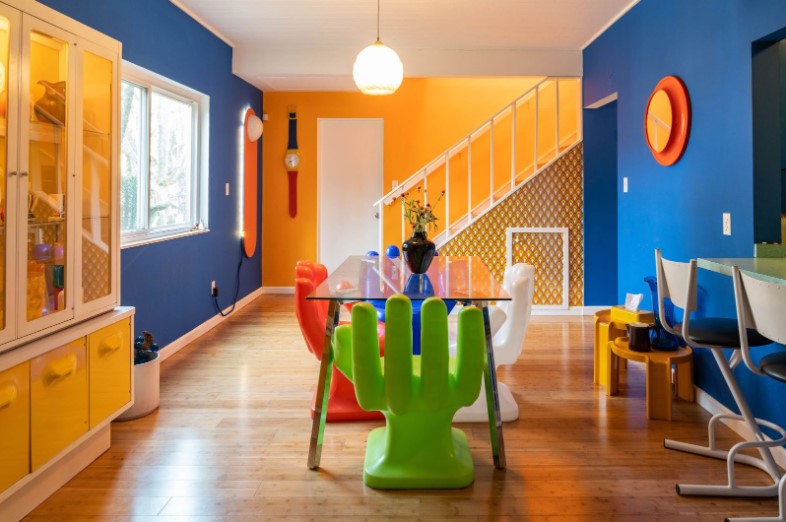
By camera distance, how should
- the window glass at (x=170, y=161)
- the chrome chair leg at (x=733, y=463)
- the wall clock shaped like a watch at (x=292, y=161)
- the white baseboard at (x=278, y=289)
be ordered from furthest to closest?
1. the white baseboard at (x=278, y=289)
2. the wall clock shaped like a watch at (x=292, y=161)
3. the window glass at (x=170, y=161)
4. the chrome chair leg at (x=733, y=463)

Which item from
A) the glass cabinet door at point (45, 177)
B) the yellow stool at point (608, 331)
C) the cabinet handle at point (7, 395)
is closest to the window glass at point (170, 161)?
the glass cabinet door at point (45, 177)

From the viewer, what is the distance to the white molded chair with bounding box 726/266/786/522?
1898 mm

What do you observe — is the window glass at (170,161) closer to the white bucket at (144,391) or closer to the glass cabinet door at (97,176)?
the white bucket at (144,391)

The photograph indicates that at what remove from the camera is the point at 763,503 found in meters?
2.39

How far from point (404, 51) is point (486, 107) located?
1728 mm

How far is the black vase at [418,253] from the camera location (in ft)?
10.3

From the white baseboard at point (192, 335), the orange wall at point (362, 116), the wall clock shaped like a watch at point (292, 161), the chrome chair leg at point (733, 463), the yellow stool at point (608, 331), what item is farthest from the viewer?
the wall clock shaped like a watch at point (292, 161)

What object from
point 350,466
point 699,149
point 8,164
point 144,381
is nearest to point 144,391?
point 144,381

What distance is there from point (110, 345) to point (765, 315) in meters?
2.59

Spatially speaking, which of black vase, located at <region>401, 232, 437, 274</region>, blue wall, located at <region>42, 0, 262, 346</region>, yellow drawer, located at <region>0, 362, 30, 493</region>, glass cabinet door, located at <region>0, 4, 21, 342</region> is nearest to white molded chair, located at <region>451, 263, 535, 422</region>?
black vase, located at <region>401, 232, 437, 274</region>

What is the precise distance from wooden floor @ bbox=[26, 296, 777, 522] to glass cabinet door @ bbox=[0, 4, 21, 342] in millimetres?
797

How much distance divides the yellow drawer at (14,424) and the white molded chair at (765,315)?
2465 mm

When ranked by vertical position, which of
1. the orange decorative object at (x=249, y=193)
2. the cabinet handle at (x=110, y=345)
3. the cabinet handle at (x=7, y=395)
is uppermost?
the orange decorative object at (x=249, y=193)

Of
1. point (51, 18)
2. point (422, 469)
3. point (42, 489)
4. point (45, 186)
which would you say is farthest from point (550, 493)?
point (51, 18)
